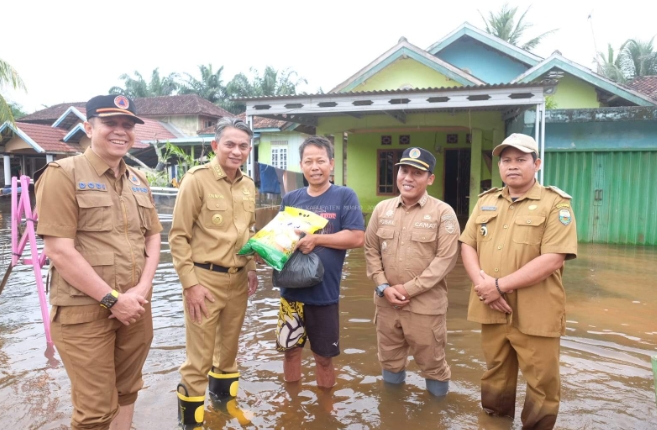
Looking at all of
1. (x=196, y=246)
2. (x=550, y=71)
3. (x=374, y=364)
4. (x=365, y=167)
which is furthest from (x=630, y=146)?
(x=196, y=246)

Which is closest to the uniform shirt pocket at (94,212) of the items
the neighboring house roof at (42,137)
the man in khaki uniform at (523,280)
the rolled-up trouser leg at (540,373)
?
the man in khaki uniform at (523,280)

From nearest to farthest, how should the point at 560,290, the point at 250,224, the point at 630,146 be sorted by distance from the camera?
the point at 560,290 < the point at 250,224 < the point at 630,146

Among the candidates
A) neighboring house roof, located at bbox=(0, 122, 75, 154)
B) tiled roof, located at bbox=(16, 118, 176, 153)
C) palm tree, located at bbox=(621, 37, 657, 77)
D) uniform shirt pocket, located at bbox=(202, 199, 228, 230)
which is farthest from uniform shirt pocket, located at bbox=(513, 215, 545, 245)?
palm tree, located at bbox=(621, 37, 657, 77)

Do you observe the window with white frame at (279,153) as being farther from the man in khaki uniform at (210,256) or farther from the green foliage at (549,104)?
the man in khaki uniform at (210,256)

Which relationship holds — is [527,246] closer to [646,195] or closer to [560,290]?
[560,290]

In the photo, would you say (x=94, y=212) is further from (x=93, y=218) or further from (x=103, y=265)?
(x=103, y=265)

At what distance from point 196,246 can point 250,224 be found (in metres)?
0.41

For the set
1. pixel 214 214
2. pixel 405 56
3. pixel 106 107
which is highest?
pixel 405 56

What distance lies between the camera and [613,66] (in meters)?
24.3

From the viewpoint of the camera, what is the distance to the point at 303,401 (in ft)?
11.0

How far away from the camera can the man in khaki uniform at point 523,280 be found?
2637 millimetres

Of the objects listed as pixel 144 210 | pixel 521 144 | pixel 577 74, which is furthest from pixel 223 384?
pixel 577 74

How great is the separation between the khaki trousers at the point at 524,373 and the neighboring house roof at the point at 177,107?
2479 centimetres

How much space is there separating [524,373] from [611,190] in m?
8.47
